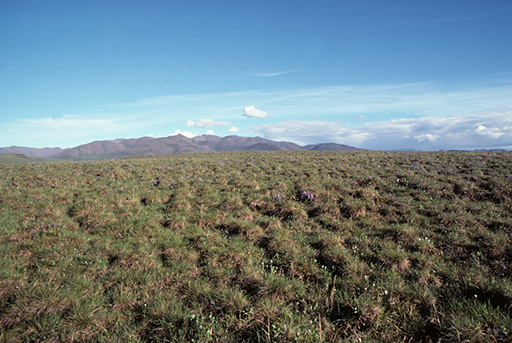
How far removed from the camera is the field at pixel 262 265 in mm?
4316

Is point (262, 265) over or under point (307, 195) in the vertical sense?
under

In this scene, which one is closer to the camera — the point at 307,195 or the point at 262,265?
the point at 262,265

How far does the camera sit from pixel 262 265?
6.50 meters

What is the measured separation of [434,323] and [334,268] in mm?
2477

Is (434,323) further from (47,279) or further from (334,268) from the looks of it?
Answer: (47,279)

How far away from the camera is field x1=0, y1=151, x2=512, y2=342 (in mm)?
4316

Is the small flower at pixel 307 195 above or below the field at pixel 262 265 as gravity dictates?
above

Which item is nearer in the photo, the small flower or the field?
the field

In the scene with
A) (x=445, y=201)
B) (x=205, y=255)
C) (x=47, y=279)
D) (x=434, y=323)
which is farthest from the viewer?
(x=445, y=201)

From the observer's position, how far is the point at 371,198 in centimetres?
1152

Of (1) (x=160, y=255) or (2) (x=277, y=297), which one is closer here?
(2) (x=277, y=297)

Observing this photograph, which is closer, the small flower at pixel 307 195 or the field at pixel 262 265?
the field at pixel 262 265

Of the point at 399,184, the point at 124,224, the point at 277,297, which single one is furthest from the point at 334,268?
the point at 399,184

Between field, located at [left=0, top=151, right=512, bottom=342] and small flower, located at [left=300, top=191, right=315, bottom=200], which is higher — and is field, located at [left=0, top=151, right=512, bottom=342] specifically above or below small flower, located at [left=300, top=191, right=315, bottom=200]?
below
